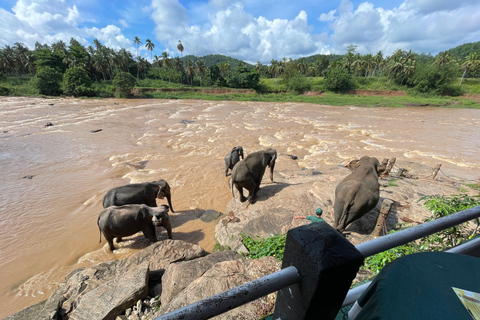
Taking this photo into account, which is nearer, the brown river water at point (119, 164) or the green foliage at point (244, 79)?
the brown river water at point (119, 164)

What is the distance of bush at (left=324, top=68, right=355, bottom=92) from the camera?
57.7m

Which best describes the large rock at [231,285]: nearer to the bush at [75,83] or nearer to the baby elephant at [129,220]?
the baby elephant at [129,220]

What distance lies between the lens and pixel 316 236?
40.1 inches

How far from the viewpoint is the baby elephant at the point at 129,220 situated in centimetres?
557

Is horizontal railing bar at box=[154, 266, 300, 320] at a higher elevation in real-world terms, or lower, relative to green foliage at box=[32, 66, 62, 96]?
lower

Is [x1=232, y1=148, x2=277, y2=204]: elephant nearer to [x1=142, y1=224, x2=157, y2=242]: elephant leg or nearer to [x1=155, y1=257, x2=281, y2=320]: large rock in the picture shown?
[x1=142, y1=224, x2=157, y2=242]: elephant leg

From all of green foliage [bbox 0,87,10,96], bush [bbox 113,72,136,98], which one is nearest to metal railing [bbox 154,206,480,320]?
bush [bbox 113,72,136,98]

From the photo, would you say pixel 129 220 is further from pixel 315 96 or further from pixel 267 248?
pixel 315 96

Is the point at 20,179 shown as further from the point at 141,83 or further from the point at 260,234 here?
the point at 141,83

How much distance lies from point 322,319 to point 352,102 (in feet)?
174

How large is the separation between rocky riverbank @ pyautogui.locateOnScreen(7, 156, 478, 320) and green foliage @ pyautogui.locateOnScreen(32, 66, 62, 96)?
6065cm

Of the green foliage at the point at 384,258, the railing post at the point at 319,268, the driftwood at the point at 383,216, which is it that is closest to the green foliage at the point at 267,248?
the green foliage at the point at 384,258

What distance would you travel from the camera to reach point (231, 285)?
3.12 metres

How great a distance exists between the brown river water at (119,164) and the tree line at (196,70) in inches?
1219
